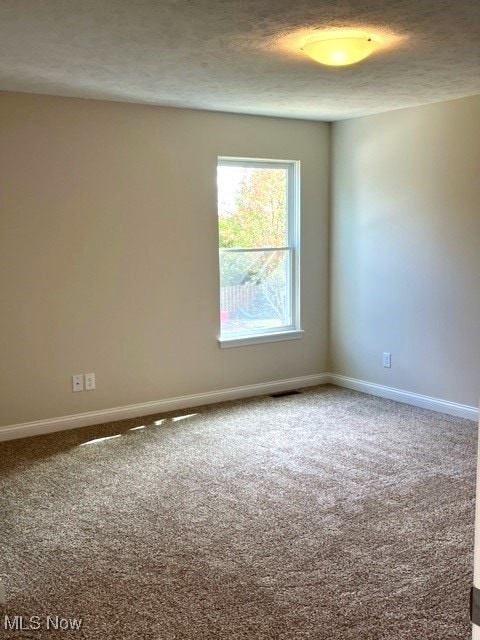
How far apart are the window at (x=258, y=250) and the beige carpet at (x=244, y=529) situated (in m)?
1.14

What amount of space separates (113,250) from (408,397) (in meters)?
2.63

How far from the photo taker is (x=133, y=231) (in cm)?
487

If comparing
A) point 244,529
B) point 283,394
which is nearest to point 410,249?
point 283,394

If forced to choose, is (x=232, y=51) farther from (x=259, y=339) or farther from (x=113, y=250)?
(x=259, y=339)

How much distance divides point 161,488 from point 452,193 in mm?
3010

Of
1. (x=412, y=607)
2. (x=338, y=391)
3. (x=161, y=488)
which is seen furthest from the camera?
(x=338, y=391)

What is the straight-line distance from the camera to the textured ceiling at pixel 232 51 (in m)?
2.70

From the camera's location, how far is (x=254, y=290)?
5.64 meters

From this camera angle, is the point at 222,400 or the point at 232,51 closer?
the point at 232,51

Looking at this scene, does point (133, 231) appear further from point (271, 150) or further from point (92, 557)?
point (92, 557)

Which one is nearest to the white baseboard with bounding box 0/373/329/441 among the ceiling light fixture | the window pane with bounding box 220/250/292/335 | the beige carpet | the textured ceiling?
the beige carpet

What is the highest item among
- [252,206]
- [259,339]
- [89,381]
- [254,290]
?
[252,206]

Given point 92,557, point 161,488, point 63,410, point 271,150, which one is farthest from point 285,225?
point 92,557

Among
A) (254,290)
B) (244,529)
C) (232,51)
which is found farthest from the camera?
(254,290)
